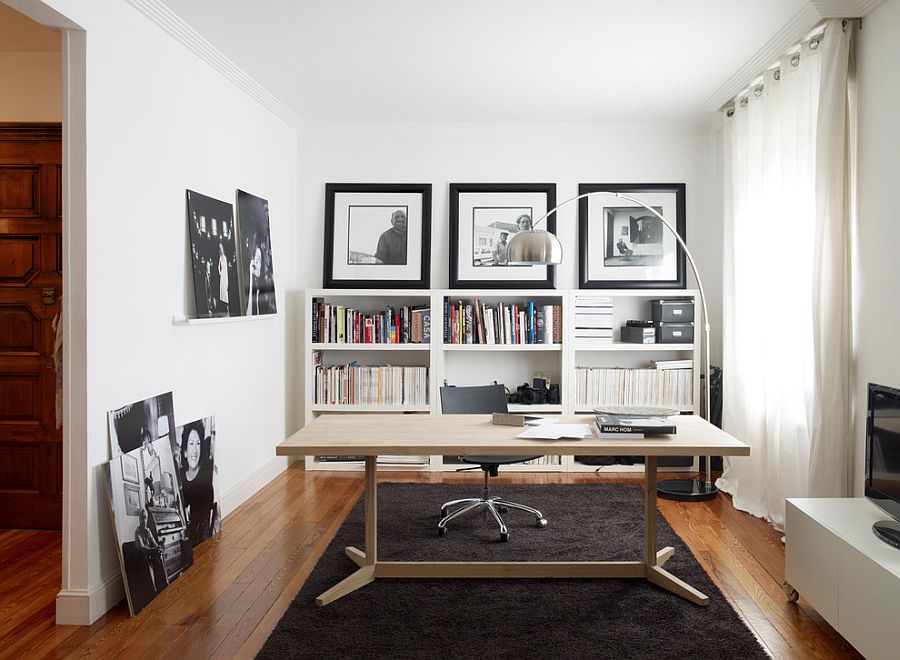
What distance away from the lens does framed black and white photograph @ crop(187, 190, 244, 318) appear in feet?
13.5

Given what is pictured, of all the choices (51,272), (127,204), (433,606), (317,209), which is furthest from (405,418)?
(317,209)

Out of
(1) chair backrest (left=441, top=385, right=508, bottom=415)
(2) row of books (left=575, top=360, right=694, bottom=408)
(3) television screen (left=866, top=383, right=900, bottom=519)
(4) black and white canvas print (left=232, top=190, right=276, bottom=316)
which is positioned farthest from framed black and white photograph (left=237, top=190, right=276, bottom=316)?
(3) television screen (left=866, top=383, right=900, bottom=519)

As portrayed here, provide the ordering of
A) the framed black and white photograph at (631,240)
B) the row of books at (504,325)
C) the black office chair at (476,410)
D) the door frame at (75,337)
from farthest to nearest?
the framed black and white photograph at (631,240) < the row of books at (504,325) < the black office chair at (476,410) < the door frame at (75,337)

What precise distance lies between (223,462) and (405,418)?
57.9 inches

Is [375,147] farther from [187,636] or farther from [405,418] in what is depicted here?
[187,636]

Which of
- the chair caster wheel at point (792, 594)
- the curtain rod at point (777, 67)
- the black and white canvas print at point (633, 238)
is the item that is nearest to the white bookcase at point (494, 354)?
the black and white canvas print at point (633, 238)

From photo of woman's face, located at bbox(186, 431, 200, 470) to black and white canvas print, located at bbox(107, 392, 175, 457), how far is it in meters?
0.19

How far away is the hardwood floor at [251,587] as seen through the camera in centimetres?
286

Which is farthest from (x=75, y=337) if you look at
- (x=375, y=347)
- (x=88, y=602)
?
(x=375, y=347)

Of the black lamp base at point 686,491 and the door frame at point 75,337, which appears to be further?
the black lamp base at point 686,491

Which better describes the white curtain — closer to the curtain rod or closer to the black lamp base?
the curtain rod

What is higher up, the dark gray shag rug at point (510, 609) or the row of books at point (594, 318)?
the row of books at point (594, 318)

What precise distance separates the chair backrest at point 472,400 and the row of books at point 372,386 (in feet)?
3.72

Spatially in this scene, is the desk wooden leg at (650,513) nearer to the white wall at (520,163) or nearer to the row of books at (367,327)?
the row of books at (367,327)
